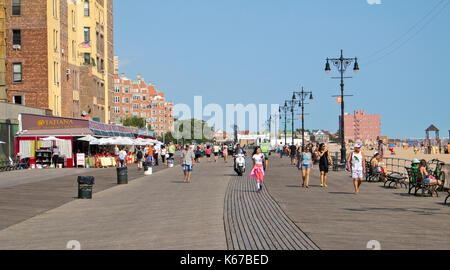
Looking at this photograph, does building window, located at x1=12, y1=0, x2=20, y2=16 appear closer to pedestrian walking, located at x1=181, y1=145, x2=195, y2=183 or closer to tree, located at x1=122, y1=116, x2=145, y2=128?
pedestrian walking, located at x1=181, y1=145, x2=195, y2=183

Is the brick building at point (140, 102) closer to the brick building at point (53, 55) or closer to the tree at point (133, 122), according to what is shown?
the tree at point (133, 122)

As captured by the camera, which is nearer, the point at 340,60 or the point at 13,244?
Answer: the point at 13,244

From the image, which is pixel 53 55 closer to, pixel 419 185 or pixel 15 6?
pixel 15 6

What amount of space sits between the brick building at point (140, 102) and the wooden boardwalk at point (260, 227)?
108643 mm

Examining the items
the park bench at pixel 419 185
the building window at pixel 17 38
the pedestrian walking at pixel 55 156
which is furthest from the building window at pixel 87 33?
the park bench at pixel 419 185

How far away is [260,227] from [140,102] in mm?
141023

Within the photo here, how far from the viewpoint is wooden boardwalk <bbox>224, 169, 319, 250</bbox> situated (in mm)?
9664

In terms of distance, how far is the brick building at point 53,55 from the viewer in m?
50.7

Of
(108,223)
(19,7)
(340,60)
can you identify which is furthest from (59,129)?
(108,223)

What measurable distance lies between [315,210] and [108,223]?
17.5ft

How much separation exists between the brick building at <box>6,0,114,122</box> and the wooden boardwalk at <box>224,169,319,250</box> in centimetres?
3756
